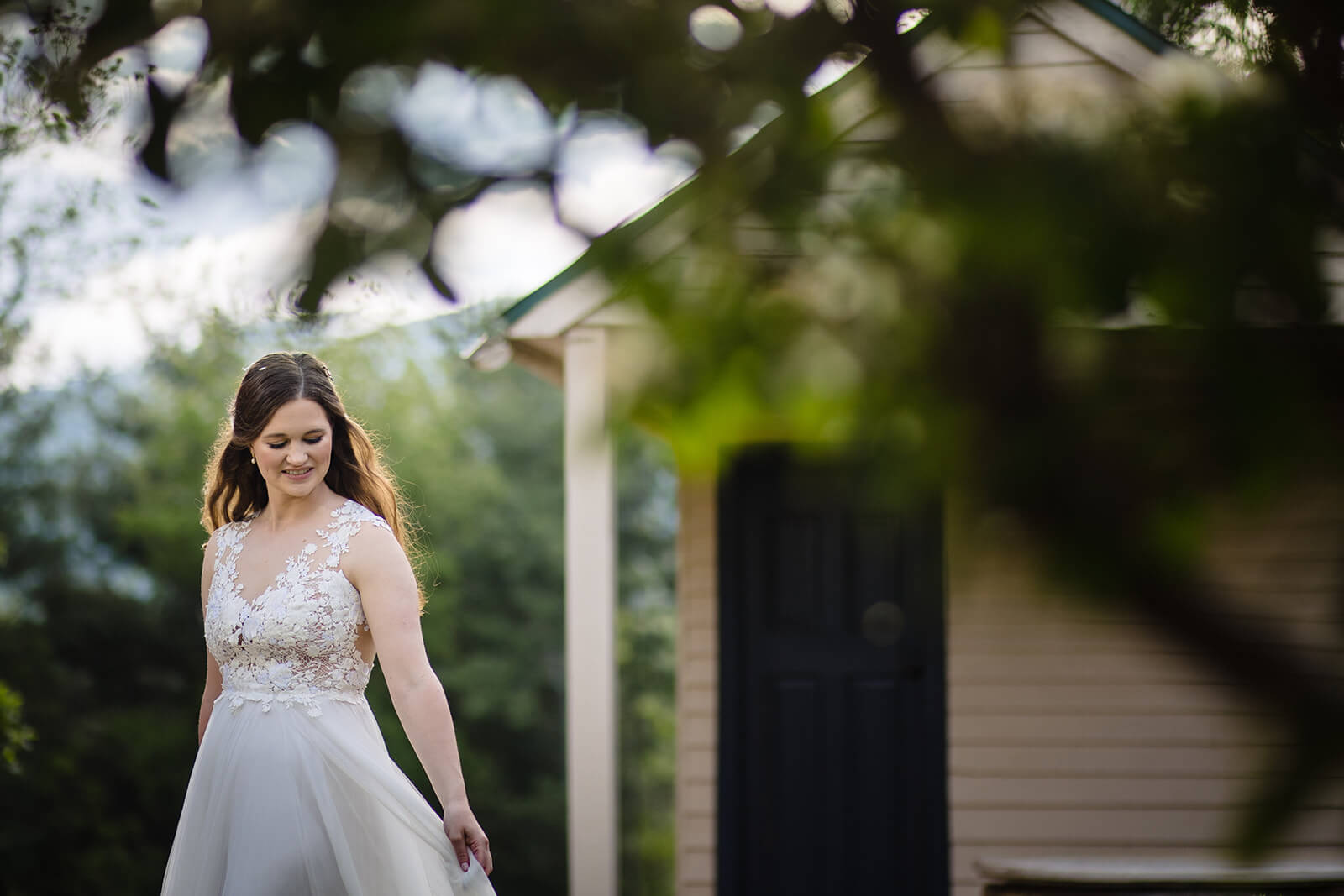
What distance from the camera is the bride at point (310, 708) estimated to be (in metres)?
3.12

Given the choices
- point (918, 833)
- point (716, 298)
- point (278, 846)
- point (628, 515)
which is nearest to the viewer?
point (716, 298)

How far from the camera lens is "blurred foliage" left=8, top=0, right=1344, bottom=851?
68cm

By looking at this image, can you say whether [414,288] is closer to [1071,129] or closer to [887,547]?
[1071,129]

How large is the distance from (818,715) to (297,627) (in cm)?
381

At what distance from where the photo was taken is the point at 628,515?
103ft

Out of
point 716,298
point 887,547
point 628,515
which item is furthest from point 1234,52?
point 628,515

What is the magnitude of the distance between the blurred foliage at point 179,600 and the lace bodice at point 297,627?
12.4 m

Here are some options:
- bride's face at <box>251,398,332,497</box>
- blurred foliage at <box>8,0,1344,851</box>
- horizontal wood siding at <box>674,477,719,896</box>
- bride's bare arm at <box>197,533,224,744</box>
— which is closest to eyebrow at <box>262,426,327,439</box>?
bride's face at <box>251,398,332,497</box>

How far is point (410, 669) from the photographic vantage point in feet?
10.2

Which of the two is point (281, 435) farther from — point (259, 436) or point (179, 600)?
point (179, 600)

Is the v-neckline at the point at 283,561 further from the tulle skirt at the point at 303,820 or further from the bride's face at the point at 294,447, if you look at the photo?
the tulle skirt at the point at 303,820

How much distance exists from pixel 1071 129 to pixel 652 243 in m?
0.29

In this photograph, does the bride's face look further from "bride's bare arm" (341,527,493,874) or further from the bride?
"bride's bare arm" (341,527,493,874)

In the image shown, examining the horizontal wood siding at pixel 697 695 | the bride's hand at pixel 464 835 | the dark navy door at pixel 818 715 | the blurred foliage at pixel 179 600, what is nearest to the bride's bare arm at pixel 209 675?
the bride's hand at pixel 464 835
